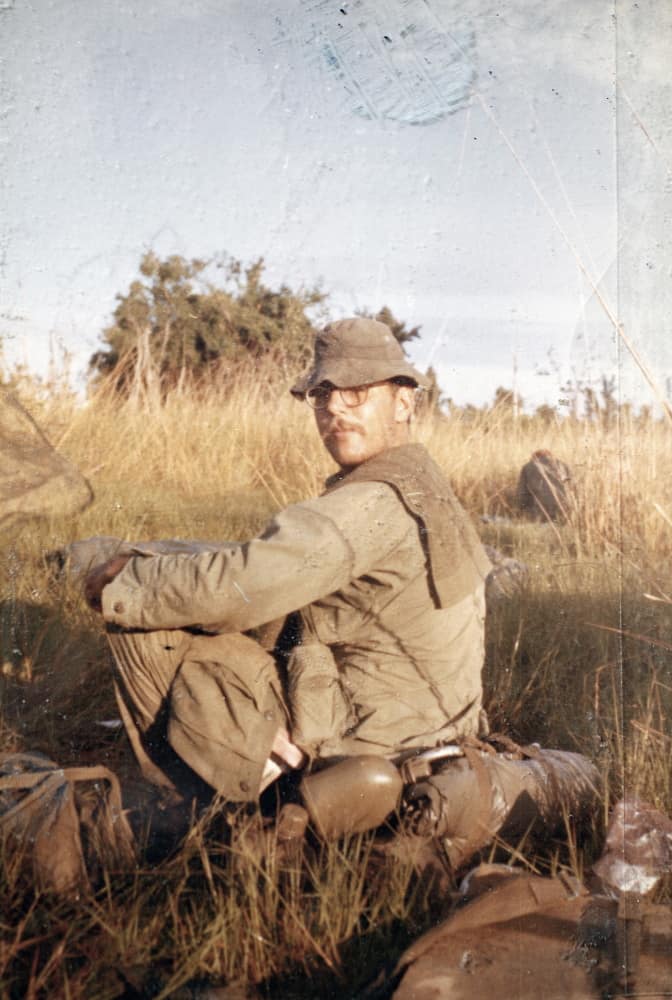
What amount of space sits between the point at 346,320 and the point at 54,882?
1524 millimetres

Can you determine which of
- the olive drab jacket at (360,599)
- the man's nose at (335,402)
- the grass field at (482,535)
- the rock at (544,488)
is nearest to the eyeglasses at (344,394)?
the man's nose at (335,402)

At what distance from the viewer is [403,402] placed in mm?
2783

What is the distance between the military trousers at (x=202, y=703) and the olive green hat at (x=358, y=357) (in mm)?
719

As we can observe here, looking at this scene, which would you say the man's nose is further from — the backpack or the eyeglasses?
the backpack

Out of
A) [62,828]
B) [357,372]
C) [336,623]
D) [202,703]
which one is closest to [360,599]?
[336,623]

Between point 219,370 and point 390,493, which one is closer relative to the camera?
point 390,493

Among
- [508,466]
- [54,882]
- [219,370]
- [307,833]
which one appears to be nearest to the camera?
[54,882]

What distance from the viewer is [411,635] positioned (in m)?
2.70

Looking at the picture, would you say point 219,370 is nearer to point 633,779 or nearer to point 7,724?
point 7,724

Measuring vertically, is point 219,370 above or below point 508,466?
above

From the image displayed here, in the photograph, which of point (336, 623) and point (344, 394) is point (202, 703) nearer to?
point (336, 623)

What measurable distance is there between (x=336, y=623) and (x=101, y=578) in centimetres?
61

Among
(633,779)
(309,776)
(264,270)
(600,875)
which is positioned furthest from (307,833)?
A: (264,270)

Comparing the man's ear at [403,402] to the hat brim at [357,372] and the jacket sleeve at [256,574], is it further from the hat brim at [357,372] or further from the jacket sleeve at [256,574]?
the jacket sleeve at [256,574]
